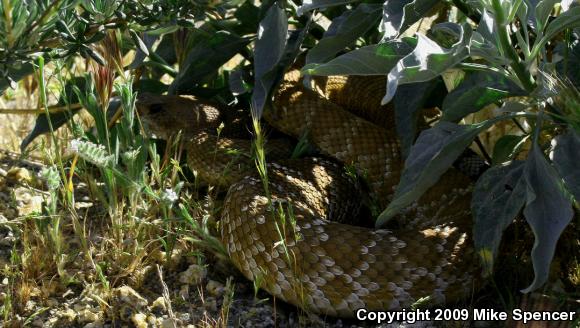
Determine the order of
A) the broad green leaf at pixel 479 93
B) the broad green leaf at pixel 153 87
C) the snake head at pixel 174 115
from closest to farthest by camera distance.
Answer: the broad green leaf at pixel 479 93
the snake head at pixel 174 115
the broad green leaf at pixel 153 87

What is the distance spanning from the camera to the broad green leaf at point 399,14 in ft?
10.00

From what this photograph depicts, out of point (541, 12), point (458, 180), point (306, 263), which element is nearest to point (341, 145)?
point (458, 180)

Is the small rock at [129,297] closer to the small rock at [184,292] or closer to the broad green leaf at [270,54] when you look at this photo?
the small rock at [184,292]

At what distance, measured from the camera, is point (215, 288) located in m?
3.55

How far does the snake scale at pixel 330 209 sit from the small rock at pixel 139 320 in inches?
18.4

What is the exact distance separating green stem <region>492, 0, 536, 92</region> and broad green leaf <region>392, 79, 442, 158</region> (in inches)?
24.0

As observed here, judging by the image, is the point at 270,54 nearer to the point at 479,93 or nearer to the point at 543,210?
the point at 479,93

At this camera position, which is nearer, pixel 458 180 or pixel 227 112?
pixel 458 180

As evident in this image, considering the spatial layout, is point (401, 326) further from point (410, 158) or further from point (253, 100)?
point (253, 100)

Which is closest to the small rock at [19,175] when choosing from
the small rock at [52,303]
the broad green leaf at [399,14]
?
the small rock at [52,303]

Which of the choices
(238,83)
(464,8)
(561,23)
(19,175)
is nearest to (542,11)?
(561,23)

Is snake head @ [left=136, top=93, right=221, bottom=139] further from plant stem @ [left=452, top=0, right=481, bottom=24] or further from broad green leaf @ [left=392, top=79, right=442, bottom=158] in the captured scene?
plant stem @ [left=452, top=0, right=481, bottom=24]

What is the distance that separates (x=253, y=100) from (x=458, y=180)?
1.05 metres

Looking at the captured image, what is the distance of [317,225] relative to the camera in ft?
11.3
